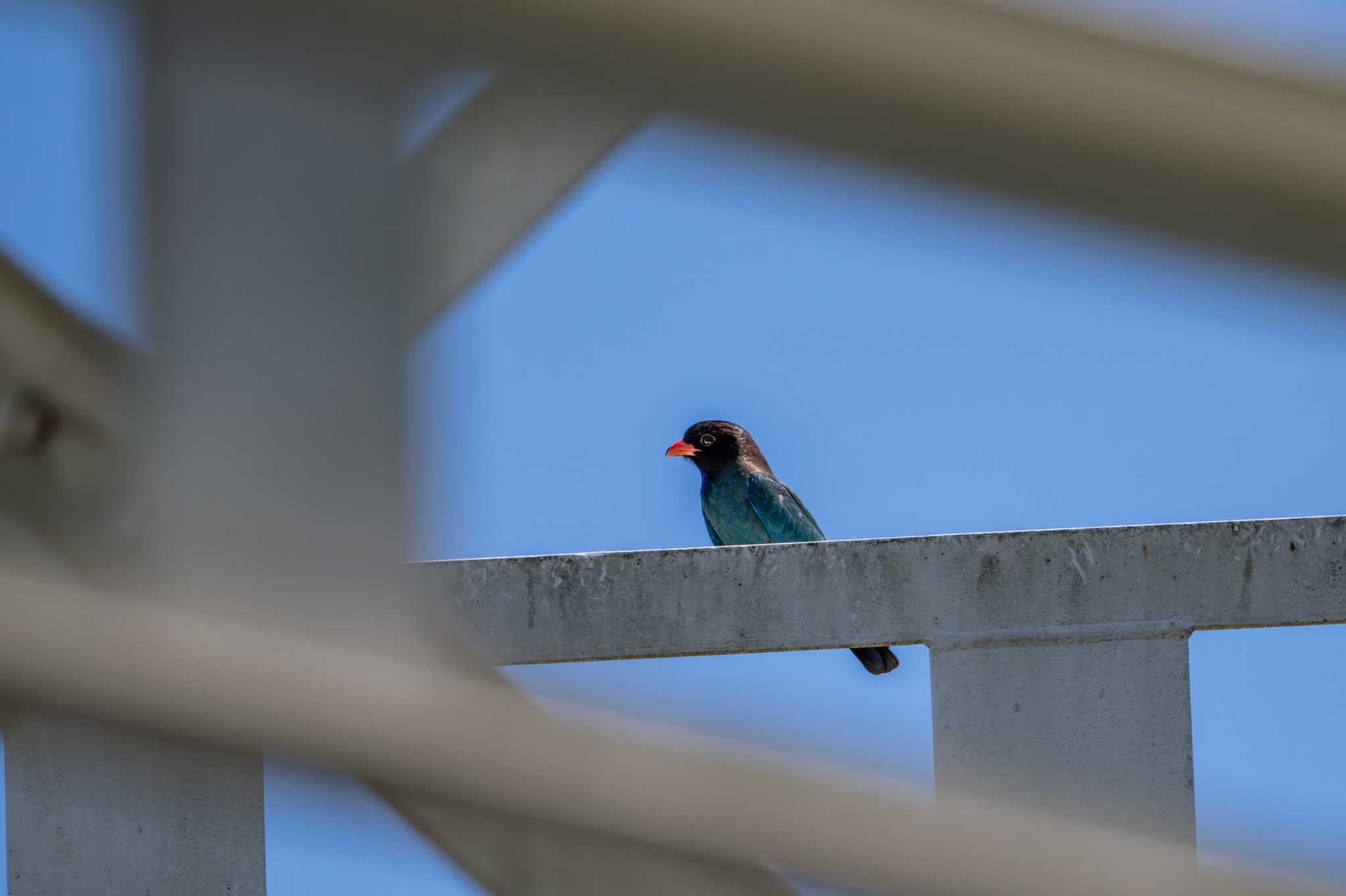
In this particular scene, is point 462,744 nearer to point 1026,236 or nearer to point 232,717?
point 232,717

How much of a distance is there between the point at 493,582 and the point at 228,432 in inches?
73.3

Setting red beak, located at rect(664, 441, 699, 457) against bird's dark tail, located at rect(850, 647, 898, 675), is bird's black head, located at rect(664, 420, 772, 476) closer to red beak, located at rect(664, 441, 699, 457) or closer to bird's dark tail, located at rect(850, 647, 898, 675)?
red beak, located at rect(664, 441, 699, 457)

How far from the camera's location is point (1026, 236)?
28 centimetres

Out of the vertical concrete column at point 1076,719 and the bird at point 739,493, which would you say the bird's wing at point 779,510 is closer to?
the bird at point 739,493

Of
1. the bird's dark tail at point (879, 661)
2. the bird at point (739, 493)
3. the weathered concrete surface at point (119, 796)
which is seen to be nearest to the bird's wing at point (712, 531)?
the bird at point (739, 493)

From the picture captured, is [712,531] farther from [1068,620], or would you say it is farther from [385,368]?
[385,368]

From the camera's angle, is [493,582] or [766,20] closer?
[766,20]

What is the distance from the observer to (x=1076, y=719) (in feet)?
8.28

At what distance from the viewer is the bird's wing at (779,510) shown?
4.41 m

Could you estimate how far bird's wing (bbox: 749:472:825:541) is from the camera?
441 centimetres

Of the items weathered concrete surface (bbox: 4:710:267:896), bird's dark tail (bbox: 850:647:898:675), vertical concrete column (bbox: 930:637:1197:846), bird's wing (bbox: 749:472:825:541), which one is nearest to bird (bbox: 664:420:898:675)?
bird's wing (bbox: 749:472:825:541)

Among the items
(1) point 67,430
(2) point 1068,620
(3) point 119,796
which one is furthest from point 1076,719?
(1) point 67,430

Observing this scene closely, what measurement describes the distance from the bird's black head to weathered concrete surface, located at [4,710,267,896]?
367 centimetres

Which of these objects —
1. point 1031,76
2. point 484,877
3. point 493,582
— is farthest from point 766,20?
point 493,582
